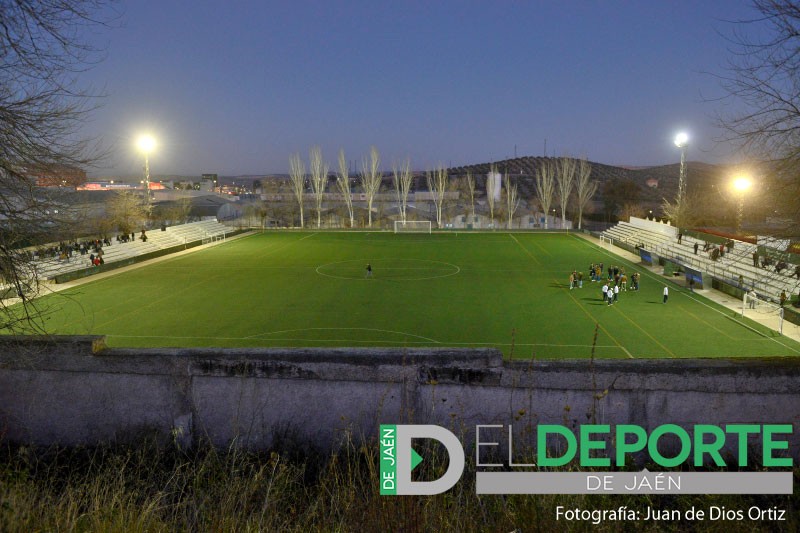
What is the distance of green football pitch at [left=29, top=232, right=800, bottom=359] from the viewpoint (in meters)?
20.6

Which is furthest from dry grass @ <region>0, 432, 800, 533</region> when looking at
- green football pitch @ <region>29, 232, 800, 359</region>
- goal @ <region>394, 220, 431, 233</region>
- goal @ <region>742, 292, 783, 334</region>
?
goal @ <region>394, 220, 431, 233</region>

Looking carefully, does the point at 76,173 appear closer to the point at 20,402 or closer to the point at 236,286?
the point at 20,402

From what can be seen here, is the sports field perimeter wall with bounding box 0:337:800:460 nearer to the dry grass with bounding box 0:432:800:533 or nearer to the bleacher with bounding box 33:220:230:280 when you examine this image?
the dry grass with bounding box 0:432:800:533

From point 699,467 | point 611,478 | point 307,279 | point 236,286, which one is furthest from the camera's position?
point 307,279

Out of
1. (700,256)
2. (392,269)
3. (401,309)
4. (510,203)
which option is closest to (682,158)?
(700,256)

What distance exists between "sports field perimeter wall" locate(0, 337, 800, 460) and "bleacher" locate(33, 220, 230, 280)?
24638 millimetres

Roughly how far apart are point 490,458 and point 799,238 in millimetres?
6351

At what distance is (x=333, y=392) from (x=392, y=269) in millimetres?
30543

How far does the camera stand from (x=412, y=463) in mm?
6203

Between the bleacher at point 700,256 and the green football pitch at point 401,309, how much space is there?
9.01 ft

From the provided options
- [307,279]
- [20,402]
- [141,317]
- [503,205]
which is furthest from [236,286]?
[503,205]

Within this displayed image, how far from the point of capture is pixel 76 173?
28.7 feet

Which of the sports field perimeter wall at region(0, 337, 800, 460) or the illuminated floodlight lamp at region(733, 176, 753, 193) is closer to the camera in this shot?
the sports field perimeter wall at region(0, 337, 800, 460)

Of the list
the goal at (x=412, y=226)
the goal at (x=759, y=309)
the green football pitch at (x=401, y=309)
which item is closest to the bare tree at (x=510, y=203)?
the goal at (x=412, y=226)
